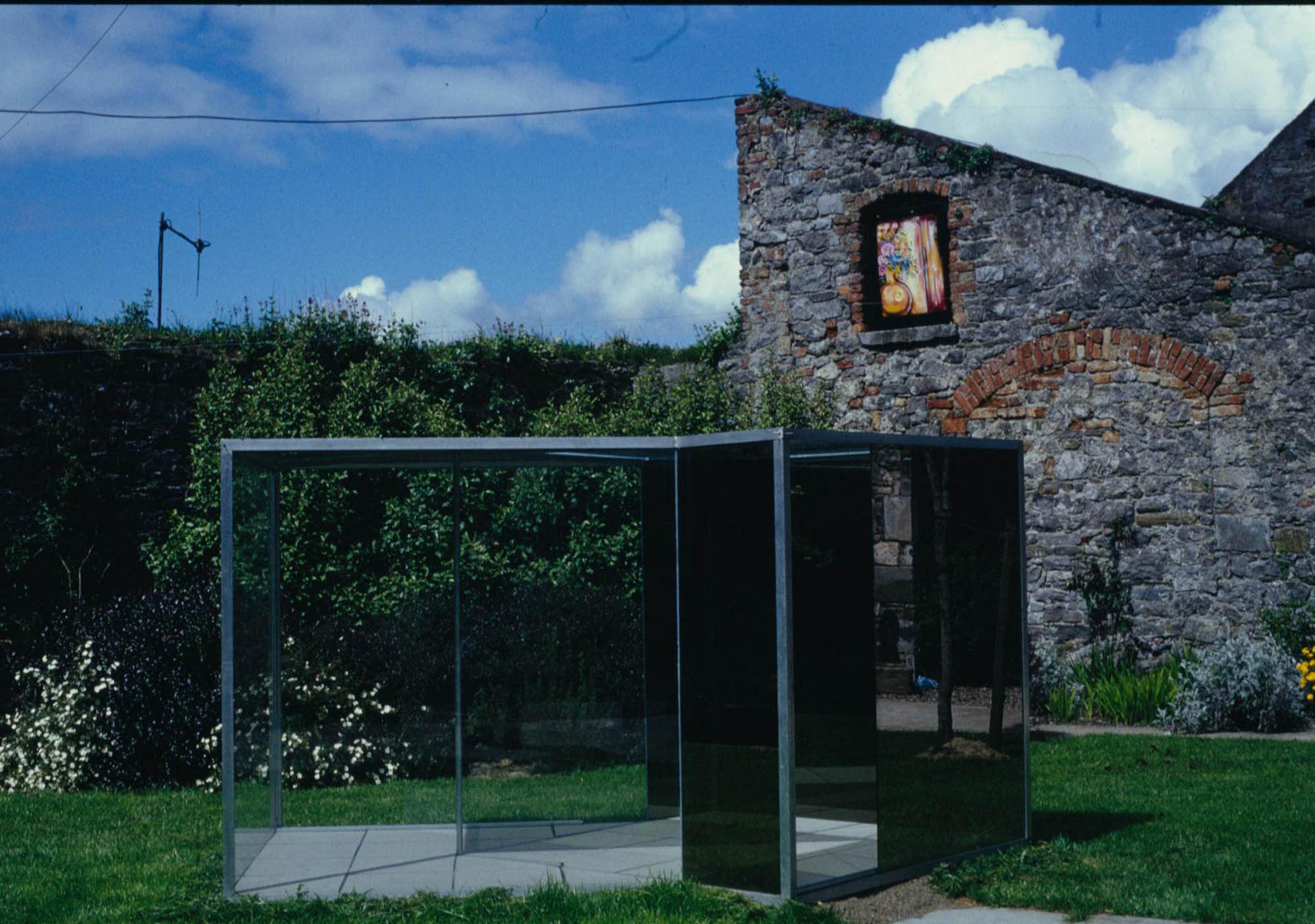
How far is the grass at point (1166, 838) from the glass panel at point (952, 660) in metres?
0.27

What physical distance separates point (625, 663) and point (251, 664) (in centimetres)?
212

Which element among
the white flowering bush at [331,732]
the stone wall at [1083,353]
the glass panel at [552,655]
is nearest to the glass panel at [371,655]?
the white flowering bush at [331,732]

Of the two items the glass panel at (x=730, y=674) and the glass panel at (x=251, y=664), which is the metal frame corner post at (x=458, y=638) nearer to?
the glass panel at (x=251, y=664)

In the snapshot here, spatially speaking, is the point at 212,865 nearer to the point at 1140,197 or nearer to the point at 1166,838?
the point at 1166,838

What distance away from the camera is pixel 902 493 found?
668cm

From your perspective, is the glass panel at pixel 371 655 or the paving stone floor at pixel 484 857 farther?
the glass panel at pixel 371 655

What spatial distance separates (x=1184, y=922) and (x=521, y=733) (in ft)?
12.4

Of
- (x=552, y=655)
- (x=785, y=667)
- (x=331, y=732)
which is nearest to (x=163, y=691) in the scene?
(x=331, y=732)

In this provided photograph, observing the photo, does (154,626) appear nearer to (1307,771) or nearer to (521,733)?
(521,733)

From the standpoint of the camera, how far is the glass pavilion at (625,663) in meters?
6.26

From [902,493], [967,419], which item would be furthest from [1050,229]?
[902,493]

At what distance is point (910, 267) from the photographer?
45.6 ft

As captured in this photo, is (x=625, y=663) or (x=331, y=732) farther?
(x=331, y=732)

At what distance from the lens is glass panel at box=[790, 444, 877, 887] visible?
6.17 metres
